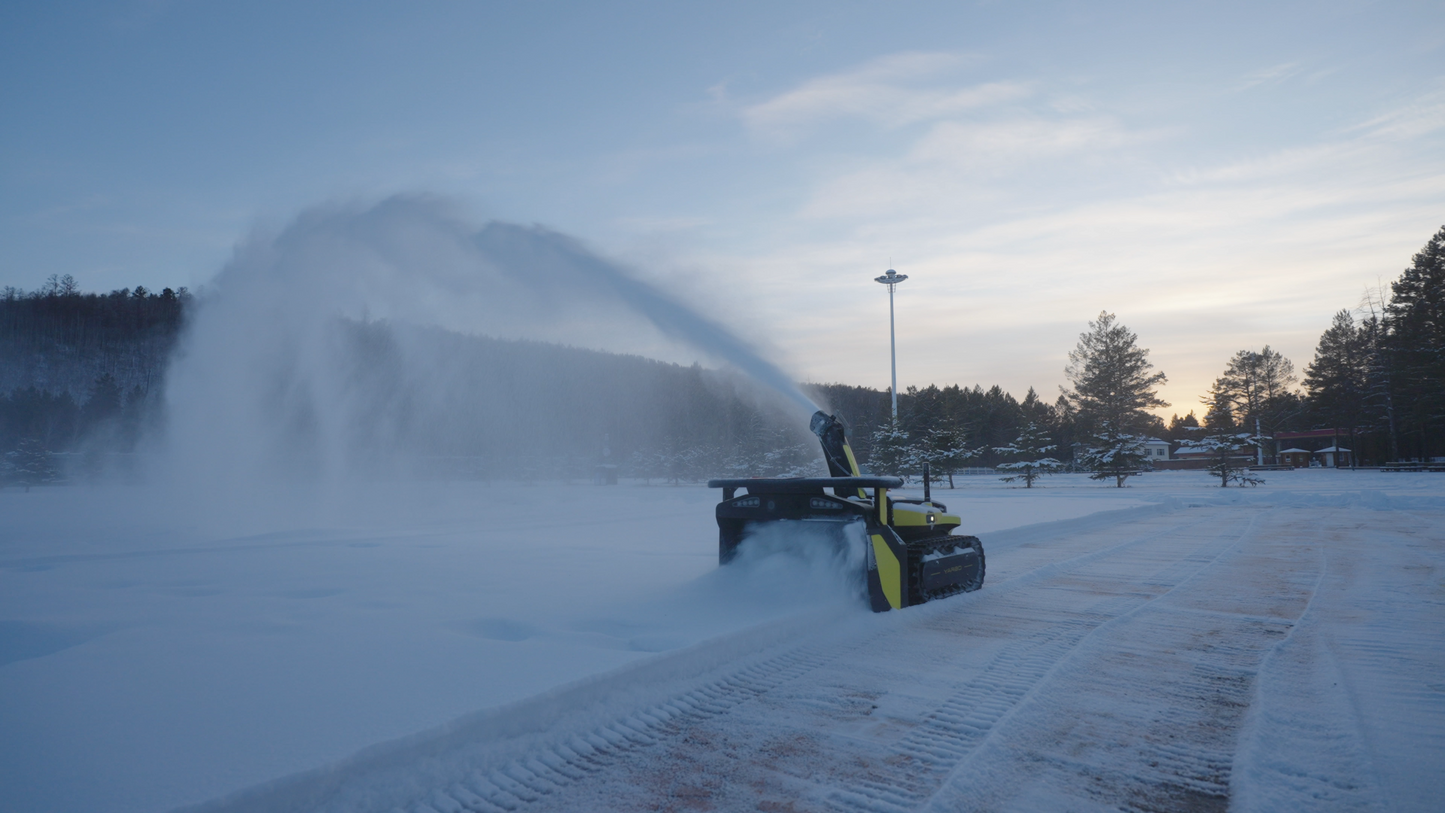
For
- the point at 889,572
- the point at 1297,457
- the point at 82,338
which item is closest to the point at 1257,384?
the point at 1297,457

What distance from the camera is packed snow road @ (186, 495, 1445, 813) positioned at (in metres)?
2.86

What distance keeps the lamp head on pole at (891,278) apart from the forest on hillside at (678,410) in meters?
7.82

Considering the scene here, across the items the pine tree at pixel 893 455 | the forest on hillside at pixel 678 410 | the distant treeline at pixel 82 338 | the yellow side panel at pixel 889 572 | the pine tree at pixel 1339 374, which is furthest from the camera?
the distant treeline at pixel 82 338

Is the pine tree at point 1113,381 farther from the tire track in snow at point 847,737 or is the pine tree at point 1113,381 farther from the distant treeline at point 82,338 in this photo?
the distant treeline at point 82,338

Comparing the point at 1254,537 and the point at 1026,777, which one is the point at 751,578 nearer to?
the point at 1026,777

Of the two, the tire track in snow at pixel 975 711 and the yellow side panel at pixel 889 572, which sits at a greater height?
the yellow side panel at pixel 889 572

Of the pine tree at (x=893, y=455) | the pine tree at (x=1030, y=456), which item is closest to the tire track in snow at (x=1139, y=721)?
the pine tree at (x=893, y=455)

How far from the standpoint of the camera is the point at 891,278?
98.6 feet

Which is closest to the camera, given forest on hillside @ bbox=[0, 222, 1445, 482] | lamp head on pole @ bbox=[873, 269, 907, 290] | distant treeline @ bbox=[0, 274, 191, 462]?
forest on hillside @ bbox=[0, 222, 1445, 482]

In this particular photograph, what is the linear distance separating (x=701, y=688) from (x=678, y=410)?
209 ft

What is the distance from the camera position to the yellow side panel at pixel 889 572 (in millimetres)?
6133

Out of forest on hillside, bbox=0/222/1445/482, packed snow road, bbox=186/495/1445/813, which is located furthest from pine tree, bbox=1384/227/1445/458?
packed snow road, bbox=186/495/1445/813

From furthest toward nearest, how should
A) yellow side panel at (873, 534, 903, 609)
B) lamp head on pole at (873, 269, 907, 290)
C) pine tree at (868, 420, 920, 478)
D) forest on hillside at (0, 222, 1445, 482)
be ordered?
1. pine tree at (868, 420, 920, 478)
2. lamp head on pole at (873, 269, 907, 290)
3. forest on hillside at (0, 222, 1445, 482)
4. yellow side panel at (873, 534, 903, 609)

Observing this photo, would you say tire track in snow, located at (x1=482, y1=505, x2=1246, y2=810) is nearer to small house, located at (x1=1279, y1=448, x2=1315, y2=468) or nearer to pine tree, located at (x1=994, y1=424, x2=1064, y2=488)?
pine tree, located at (x1=994, y1=424, x2=1064, y2=488)
